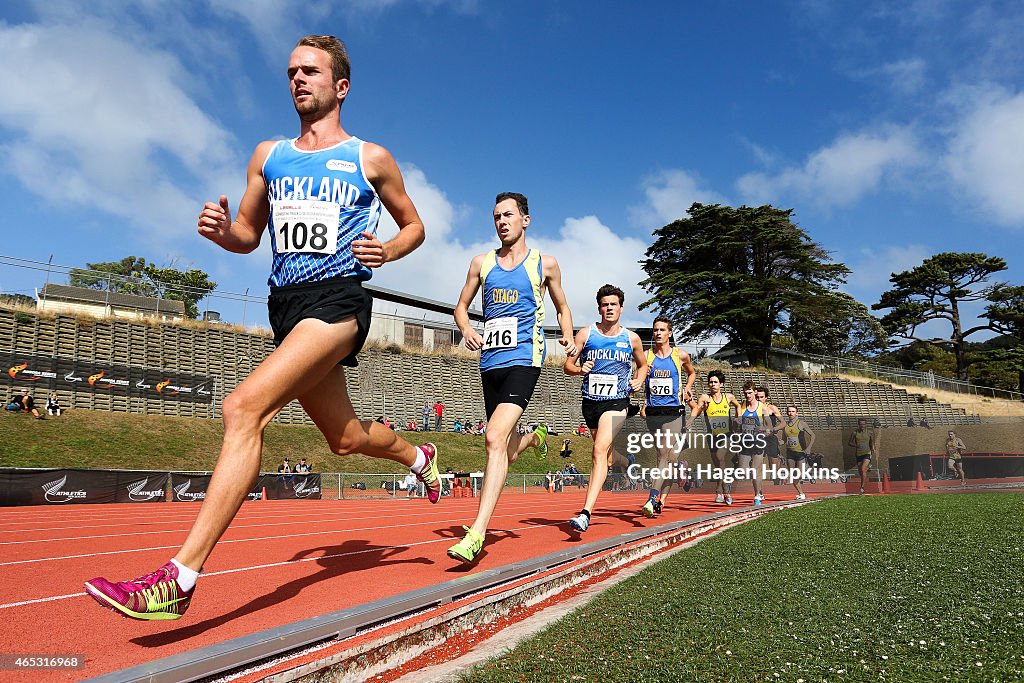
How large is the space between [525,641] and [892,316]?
71.2 m

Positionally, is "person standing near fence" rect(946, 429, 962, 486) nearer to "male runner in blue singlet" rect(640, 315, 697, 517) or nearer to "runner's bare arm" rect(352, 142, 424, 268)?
"male runner in blue singlet" rect(640, 315, 697, 517)

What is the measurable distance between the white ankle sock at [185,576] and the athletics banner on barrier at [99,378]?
94.8 feet

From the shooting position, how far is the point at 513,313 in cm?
Answer: 490

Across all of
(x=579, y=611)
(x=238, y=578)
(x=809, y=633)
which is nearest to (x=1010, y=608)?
(x=809, y=633)

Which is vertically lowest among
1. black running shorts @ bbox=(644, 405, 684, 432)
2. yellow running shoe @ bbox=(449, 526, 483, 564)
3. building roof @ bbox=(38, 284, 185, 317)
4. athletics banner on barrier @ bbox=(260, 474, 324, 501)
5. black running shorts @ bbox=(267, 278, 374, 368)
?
athletics banner on barrier @ bbox=(260, 474, 324, 501)

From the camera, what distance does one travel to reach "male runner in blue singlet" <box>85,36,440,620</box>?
262 centimetres

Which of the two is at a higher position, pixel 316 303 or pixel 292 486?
pixel 316 303

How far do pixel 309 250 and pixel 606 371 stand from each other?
428 cm

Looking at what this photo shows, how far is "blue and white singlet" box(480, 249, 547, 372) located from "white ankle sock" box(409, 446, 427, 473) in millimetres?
799

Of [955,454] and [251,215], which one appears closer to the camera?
[251,215]

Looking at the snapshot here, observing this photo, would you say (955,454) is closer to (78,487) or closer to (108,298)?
(78,487)

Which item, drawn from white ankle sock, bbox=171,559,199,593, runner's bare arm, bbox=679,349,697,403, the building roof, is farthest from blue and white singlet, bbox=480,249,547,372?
the building roof

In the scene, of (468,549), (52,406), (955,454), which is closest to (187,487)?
(52,406)

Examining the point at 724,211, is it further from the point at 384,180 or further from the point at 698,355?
the point at 384,180
